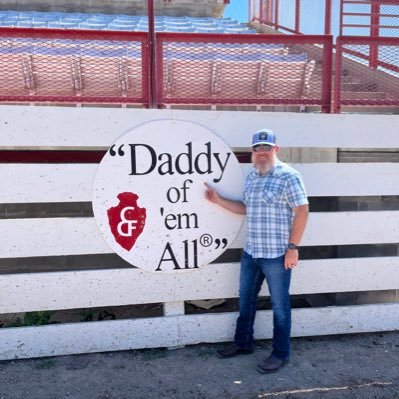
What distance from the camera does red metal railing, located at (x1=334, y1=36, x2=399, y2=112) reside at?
4207 mm

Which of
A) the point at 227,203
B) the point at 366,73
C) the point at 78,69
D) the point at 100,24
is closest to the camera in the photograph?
the point at 227,203

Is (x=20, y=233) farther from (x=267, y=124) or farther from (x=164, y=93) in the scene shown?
(x=267, y=124)

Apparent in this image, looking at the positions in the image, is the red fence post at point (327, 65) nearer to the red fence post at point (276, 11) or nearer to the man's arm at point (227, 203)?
the man's arm at point (227, 203)

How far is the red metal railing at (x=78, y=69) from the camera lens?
4.00 metres

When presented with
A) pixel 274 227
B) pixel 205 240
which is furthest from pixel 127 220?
pixel 274 227

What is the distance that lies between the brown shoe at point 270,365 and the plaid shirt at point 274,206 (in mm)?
807

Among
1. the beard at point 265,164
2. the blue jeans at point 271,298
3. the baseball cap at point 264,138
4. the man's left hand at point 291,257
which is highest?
the baseball cap at point 264,138

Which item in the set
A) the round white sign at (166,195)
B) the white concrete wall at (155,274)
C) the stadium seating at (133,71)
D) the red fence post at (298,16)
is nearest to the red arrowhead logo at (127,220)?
the round white sign at (166,195)

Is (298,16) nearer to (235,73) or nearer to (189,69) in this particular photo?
(235,73)

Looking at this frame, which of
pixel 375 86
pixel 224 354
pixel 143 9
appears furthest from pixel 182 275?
pixel 143 9

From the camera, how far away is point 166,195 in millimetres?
3949

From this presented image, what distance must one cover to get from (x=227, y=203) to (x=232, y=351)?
3.86 ft

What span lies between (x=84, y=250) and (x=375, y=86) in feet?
9.82

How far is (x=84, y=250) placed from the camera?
12.8 ft
